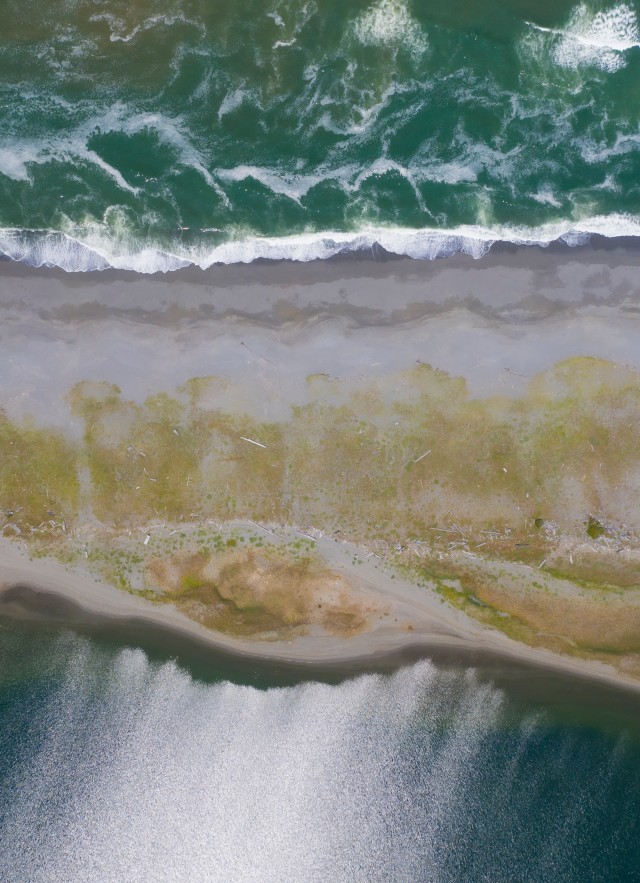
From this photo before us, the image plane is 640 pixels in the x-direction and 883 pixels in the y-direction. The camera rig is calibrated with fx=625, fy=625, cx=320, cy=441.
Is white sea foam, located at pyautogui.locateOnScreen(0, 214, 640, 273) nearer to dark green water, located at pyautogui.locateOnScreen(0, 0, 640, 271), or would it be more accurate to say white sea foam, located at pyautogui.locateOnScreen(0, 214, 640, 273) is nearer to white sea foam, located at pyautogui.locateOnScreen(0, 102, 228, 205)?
dark green water, located at pyautogui.locateOnScreen(0, 0, 640, 271)

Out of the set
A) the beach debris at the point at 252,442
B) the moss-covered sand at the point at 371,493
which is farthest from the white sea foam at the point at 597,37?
the beach debris at the point at 252,442

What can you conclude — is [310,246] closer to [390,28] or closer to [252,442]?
[252,442]

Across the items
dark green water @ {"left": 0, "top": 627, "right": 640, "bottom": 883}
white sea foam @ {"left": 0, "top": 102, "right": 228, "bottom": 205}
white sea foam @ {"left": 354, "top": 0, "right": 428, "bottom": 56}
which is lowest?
dark green water @ {"left": 0, "top": 627, "right": 640, "bottom": 883}


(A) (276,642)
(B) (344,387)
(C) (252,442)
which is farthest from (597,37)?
(A) (276,642)

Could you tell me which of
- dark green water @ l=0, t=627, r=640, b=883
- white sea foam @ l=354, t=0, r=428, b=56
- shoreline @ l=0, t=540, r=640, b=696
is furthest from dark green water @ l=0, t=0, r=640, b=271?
dark green water @ l=0, t=627, r=640, b=883

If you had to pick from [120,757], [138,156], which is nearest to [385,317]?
[138,156]

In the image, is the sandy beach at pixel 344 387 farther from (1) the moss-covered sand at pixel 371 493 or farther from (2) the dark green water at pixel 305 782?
(2) the dark green water at pixel 305 782
